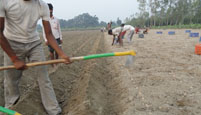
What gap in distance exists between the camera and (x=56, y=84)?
3.73 metres

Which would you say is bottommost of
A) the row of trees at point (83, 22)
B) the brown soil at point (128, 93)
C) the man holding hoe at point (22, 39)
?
the brown soil at point (128, 93)

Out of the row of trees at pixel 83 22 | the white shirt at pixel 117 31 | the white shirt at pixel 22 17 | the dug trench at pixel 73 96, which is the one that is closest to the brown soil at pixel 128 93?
the dug trench at pixel 73 96

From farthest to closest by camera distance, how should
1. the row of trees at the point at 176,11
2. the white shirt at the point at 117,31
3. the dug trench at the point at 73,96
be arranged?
1. the row of trees at the point at 176,11
2. the white shirt at the point at 117,31
3. the dug trench at the point at 73,96

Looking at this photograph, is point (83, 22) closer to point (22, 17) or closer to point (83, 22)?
point (83, 22)

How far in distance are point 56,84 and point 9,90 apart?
1338 millimetres

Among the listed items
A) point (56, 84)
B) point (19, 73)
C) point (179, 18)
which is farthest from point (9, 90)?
point (179, 18)

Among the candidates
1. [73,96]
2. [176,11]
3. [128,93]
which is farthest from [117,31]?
[176,11]

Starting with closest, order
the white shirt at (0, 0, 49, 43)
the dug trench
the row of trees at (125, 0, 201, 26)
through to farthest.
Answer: the white shirt at (0, 0, 49, 43) < the dug trench < the row of trees at (125, 0, 201, 26)

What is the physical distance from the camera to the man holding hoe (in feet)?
6.61

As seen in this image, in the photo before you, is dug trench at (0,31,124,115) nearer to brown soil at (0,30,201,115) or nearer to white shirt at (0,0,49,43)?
brown soil at (0,30,201,115)

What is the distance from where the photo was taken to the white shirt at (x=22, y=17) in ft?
6.55

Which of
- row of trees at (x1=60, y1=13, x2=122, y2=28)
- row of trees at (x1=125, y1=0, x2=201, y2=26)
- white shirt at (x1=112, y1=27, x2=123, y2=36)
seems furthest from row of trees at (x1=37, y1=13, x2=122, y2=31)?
white shirt at (x1=112, y1=27, x2=123, y2=36)

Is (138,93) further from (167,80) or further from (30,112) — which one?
(30,112)

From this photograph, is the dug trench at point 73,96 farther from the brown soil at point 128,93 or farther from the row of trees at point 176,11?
the row of trees at point 176,11
